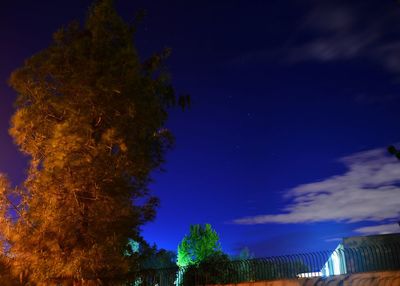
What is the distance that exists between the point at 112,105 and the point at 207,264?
24.3 ft

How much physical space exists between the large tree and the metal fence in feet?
7.95

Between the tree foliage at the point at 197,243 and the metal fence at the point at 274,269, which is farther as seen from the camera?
the tree foliage at the point at 197,243

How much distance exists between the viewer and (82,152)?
47.5ft

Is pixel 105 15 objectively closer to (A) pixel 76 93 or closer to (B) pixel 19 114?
(A) pixel 76 93

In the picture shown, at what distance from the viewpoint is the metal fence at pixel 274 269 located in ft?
46.3

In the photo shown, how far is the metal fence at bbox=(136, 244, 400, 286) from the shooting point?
14.1 m

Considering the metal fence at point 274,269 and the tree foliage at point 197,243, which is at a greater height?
the tree foliage at point 197,243

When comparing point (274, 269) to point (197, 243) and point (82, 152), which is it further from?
point (197, 243)

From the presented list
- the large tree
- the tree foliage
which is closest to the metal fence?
the large tree

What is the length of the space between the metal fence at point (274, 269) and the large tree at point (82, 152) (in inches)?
95.4

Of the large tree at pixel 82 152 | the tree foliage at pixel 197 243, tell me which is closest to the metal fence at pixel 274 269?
the large tree at pixel 82 152

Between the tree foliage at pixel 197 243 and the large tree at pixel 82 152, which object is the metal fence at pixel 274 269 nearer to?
the large tree at pixel 82 152

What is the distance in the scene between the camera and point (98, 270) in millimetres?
14625

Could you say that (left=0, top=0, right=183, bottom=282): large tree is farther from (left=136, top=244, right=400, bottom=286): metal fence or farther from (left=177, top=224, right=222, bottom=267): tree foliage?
(left=177, top=224, right=222, bottom=267): tree foliage
